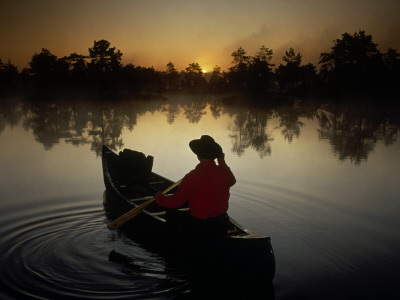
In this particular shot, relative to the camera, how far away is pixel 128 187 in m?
9.84

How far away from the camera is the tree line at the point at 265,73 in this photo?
255 ft

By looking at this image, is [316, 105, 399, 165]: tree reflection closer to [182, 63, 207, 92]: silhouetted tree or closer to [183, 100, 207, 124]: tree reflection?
[183, 100, 207, 124]: tree reflection

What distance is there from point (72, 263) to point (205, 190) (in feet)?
9.37

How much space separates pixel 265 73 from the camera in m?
90.8

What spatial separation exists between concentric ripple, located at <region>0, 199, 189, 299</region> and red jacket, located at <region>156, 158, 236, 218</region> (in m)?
1.29

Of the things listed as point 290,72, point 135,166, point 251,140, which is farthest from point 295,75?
point 135,166

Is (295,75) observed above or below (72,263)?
above

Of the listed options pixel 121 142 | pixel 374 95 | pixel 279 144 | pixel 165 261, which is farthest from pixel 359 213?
pixel 374 95

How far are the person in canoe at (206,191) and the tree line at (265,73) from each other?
261ft

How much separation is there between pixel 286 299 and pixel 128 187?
548 centimetres

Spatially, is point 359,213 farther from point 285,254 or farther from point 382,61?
point 382,61

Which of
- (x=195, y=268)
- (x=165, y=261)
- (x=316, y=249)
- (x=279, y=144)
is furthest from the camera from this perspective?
(x=279, y=144)

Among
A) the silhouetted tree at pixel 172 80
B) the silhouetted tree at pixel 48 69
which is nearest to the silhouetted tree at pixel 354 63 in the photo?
the silhouetted tree at pixel 48 69

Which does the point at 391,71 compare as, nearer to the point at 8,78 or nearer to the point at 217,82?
the point at 217,82
